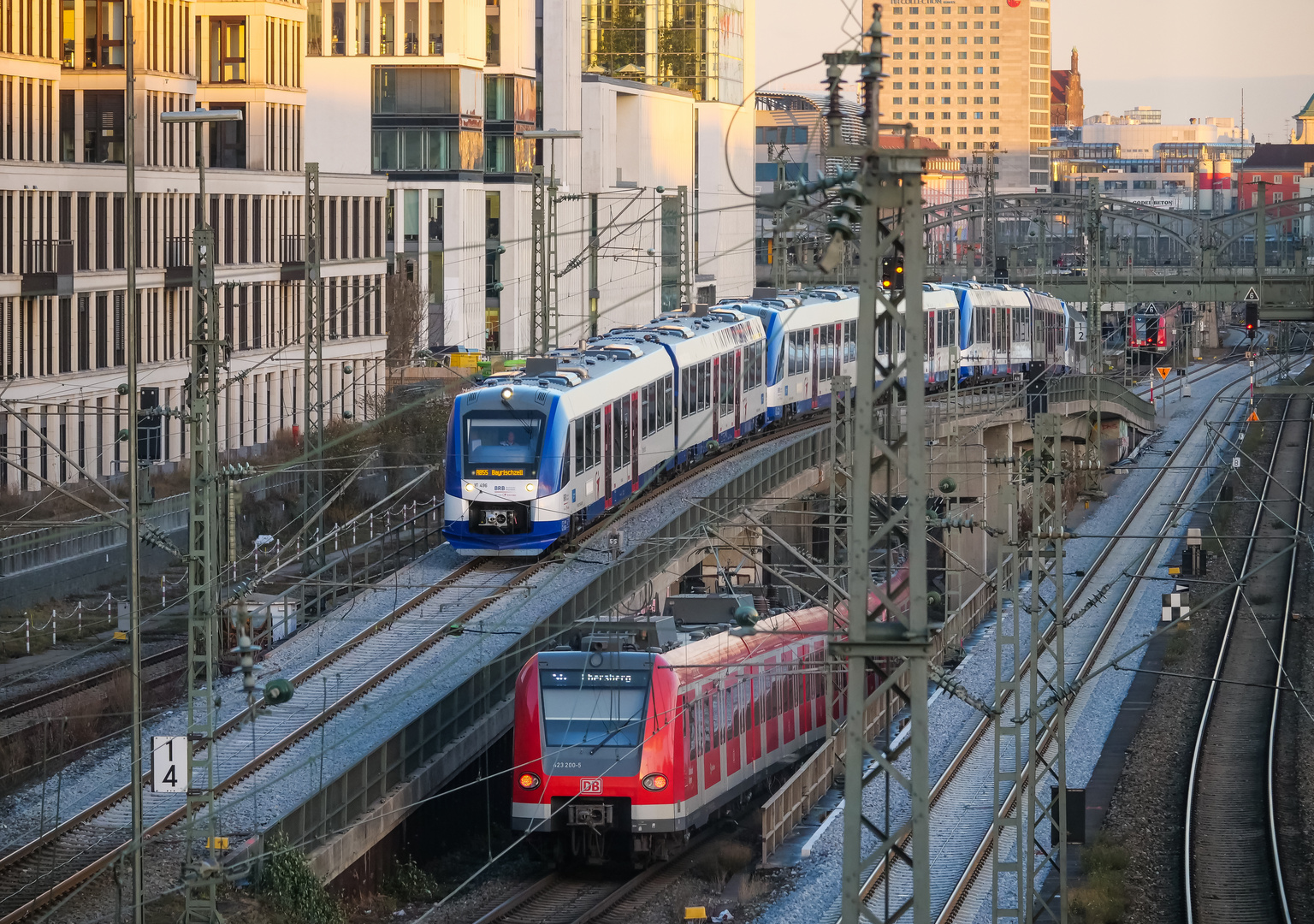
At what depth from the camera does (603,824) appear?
26.3 metres

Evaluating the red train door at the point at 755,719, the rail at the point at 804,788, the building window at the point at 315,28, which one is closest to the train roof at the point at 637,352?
the red train door at the point at 755,719

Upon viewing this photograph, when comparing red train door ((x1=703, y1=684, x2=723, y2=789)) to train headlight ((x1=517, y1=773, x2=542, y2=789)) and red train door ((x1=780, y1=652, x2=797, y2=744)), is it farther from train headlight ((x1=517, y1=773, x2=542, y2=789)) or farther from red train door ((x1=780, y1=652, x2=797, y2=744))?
red train door ((x1=780, y1=652, x2=797, y2=744))

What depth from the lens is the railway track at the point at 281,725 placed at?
22.8 metres

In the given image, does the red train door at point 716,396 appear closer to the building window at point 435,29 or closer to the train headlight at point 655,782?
the train headlight at point 655,782

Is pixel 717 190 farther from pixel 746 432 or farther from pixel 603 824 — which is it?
pixel 603 824

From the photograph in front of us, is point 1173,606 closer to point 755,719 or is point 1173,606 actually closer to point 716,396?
point 716,396

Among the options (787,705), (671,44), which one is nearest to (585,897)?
(787,705)

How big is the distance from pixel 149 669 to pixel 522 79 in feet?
176

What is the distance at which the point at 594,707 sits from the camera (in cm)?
2638

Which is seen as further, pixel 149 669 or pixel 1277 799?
pixel 149 669

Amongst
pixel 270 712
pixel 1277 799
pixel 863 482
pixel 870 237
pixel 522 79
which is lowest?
pixel 1277 799

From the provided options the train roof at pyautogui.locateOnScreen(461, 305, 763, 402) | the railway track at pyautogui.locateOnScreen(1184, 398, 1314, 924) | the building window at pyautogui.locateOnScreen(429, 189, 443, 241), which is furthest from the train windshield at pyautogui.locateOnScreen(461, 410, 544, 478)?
the building window at pyautogui.locateOnScreen(429, 189, 443, 241)

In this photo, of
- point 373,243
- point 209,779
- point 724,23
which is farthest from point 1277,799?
point 724,23

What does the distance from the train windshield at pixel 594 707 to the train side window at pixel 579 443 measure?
28.4 feet
